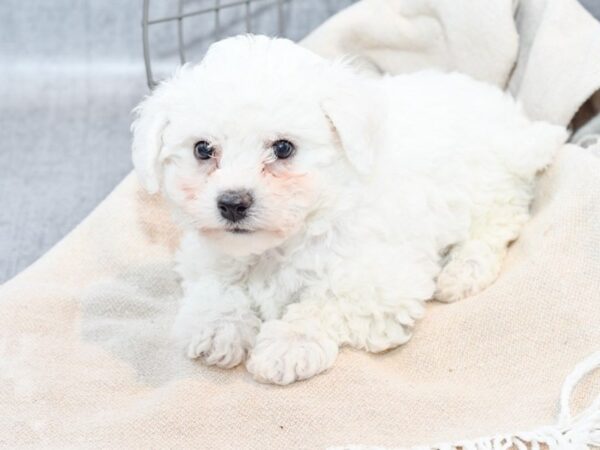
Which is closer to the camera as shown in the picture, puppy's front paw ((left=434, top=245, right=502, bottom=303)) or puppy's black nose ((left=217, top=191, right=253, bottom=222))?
puppy's black nose ((left=217, top=191, right=253, bottom=222))

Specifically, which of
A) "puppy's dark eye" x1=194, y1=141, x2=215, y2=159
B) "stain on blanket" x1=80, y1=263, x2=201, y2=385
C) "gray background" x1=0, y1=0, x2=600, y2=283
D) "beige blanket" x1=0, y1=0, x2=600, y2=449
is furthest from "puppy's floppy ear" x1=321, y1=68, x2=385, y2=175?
"gray background" x1=0, y1=0, x2=600, y2=283

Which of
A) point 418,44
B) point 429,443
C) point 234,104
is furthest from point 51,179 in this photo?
point 429,443

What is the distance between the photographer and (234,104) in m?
2.19

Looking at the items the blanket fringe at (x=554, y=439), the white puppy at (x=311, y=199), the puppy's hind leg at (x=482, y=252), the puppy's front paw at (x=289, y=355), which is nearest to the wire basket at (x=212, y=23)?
the white puppy at (x=311, y=199)

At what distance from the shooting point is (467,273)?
8.88 ft

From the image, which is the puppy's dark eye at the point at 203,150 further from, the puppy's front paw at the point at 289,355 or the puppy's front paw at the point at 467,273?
the puppy's front paw at the point at 467,273

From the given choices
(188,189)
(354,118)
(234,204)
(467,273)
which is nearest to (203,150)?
(188,189)

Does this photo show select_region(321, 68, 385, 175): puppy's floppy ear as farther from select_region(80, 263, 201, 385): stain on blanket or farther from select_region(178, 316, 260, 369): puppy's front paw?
select_region(80, 263, 201, 385): stain on blanket

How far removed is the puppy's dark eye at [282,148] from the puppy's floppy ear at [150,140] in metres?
0.31

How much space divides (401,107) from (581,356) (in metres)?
0.87

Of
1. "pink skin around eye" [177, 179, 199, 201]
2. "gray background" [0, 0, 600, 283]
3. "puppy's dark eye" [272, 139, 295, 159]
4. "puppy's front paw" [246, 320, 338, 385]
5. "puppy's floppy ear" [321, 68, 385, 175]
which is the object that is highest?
"puppy's floppy ear" [321, 68, 385, 175]

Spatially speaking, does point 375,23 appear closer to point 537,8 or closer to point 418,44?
point 418,44

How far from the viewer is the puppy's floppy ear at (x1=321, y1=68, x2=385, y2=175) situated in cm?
227

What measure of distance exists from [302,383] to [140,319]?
621 millimetres
